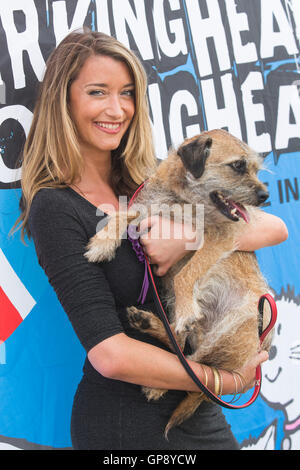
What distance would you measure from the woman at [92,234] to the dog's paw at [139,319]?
0.03 metres

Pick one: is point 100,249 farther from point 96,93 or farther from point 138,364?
point 96,93

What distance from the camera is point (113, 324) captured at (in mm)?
1362

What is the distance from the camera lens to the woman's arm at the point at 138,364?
4.38 feet

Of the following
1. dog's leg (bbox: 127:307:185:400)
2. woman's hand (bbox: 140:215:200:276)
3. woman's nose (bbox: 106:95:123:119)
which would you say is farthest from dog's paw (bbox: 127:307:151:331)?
woman's nose (bbox: 106:95:123:119)

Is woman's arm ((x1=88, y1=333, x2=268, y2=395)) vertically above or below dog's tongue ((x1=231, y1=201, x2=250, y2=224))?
below

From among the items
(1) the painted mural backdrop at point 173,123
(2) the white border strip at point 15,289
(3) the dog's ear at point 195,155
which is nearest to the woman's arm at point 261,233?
(3) the dog's ear at point 195,155

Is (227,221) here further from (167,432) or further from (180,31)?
(180,31)

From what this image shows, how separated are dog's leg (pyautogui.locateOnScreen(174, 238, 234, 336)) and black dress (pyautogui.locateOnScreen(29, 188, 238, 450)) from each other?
27 cm

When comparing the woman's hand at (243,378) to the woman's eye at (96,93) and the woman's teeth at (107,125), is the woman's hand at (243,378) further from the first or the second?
the woman's eye at (96,93)

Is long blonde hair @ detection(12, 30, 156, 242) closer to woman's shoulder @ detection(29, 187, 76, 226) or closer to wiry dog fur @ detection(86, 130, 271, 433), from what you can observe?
woman's shoulder @ detection(29, 187, 76, 226)

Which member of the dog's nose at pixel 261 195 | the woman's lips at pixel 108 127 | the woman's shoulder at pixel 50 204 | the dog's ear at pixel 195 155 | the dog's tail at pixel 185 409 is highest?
the woman's lips at pixel 108 127

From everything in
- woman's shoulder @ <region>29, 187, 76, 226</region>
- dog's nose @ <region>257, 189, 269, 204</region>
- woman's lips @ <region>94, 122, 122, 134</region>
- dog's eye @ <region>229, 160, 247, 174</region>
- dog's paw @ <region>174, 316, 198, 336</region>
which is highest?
woman's lips @ <region>94, 122, 122, 134</region>

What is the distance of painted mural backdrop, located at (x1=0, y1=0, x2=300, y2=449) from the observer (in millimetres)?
2145

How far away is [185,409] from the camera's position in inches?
59.3
